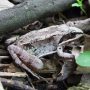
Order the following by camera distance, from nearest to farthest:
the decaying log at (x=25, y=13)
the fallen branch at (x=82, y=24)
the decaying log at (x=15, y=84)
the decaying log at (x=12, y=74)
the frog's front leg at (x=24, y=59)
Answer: the decaying log at (x=15, y=84) < the decaying log at (x=12, y=74) < the frog's front leg at (x=24, y=59) < the decaying log at (x=25, y=13) < the fallen branch at (x=82, y=24)

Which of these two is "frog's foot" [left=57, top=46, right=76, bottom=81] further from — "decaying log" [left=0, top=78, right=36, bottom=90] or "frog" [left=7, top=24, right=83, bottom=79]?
"decaying log" [left=0, top=78, right=36, bottom=90]

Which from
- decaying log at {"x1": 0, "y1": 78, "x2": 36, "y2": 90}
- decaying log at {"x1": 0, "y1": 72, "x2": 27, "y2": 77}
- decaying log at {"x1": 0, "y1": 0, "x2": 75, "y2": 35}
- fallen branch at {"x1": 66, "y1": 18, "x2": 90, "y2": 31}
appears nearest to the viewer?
decaying log at {"x1": 0, "y1": 78, "x2": 36, "y2": 90}

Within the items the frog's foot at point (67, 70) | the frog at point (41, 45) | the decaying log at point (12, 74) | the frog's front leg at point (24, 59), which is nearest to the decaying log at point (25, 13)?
the frog at point (41, 45)

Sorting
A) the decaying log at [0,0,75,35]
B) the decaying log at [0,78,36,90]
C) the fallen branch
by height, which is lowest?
the decaying log at [0,78,36,90]

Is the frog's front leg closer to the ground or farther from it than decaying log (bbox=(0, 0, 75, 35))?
closer to the ground

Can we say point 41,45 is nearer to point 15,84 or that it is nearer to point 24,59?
point 24,59

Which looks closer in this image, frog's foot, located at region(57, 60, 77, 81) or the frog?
frog's foot, located at region(57, 60, 77, 81)

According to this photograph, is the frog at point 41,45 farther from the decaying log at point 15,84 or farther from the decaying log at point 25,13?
the decaying log at point 15,84

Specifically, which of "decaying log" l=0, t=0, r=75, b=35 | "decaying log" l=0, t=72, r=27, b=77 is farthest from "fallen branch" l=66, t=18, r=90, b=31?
"decaying log" l=0, t=72, r=27, b=77

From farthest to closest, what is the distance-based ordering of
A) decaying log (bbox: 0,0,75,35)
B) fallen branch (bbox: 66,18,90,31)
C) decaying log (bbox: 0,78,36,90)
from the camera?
fallen branch (bbox: 66,18,90,31)
decaying log (bbox: 0,0,75,35)
decaying log (bbox: 0,78,36,90)

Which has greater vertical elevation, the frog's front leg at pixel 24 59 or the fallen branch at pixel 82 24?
the fallen branch at pixel 82 24
